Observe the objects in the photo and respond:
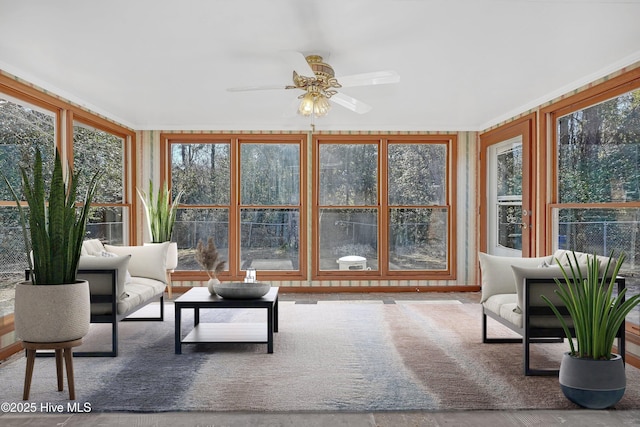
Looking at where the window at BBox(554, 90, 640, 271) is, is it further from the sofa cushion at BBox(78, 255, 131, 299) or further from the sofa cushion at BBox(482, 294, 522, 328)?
the sofa cushion at BBox(78, 255, 131, 299)

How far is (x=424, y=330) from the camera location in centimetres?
471

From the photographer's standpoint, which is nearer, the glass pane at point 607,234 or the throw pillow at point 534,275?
the throw pillow at point 534,275

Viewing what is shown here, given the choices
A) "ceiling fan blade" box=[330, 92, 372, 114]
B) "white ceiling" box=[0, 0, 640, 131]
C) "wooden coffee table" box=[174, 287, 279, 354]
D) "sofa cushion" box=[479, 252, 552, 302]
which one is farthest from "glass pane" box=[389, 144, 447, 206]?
"wooden coffee table" box=[174, 287, 279, 354]

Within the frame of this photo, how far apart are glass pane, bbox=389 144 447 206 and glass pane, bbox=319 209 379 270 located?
17.5 inches

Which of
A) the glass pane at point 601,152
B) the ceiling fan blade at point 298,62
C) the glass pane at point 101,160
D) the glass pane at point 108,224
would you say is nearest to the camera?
the ceiling fan blade at point 298,62

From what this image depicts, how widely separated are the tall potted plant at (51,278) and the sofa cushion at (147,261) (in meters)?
1.91

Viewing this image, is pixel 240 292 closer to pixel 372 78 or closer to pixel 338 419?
pixel 338 419

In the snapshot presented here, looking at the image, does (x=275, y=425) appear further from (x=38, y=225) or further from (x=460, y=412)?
(x=38, y=225)

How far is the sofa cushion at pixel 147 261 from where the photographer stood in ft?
15.7

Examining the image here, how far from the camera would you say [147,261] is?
4816mm

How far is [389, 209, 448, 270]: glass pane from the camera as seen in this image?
23.4 feet

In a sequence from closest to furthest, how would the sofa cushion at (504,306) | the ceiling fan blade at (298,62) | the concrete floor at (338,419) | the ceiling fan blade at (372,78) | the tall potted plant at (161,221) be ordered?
the concrete floor at (338,419) → the ceiling fan blade at (298,62) → the sofa cushion at (504,306) → the ceiling fan blade at (372,78) → the tall potted plant at (161,221)

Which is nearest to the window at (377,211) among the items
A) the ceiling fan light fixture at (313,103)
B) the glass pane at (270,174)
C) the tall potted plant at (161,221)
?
the glass pane at (270,174)

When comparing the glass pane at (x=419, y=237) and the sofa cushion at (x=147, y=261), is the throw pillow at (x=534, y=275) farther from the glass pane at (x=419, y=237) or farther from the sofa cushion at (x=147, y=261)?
the glass pane at (x=419, y=237)
